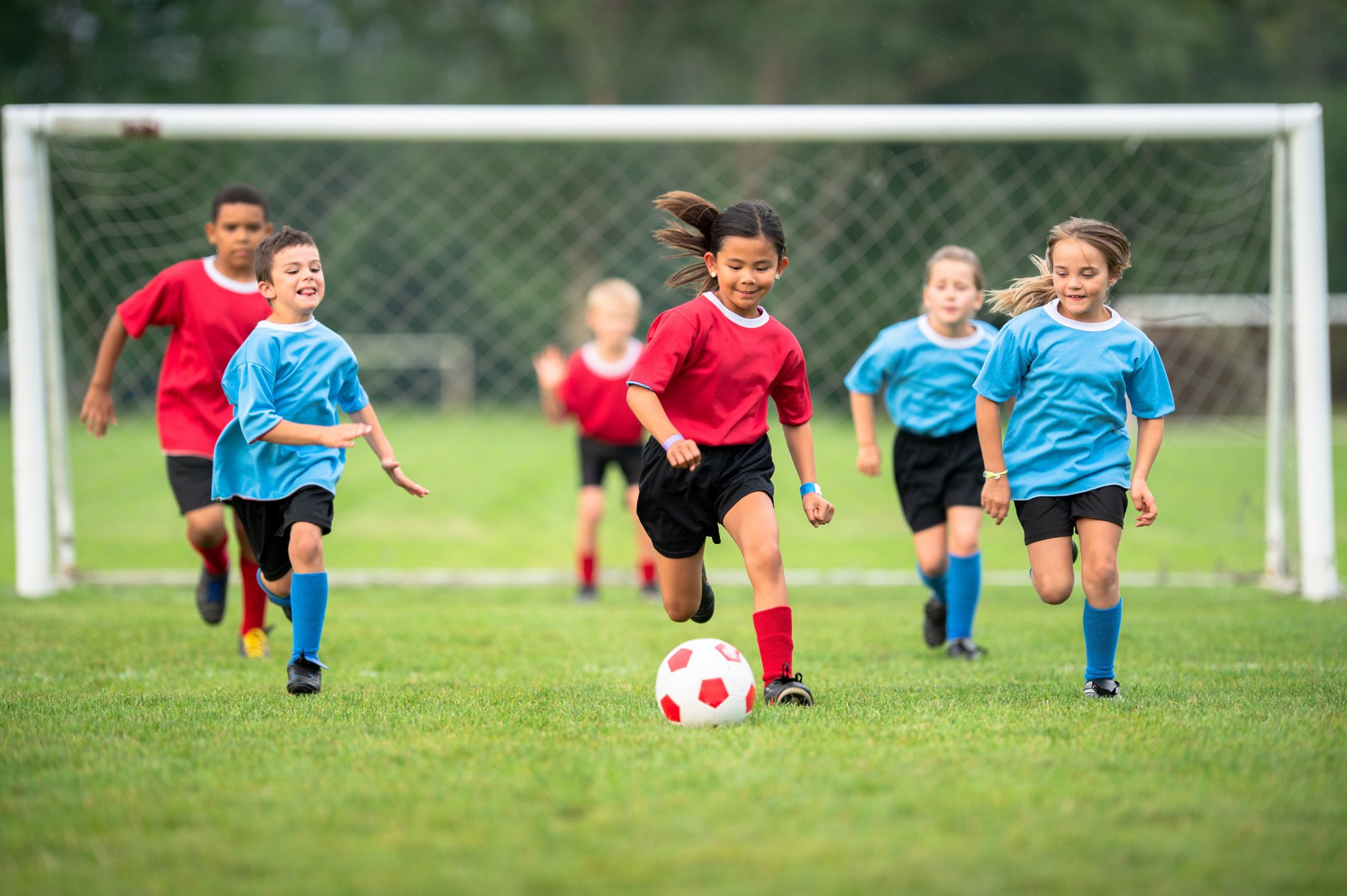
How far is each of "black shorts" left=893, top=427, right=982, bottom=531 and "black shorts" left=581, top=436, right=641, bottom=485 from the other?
2.23m

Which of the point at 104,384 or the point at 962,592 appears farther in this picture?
the point at 104,384

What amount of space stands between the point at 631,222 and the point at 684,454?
1691 centimetres

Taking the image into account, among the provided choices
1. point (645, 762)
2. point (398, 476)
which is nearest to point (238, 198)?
point (398, 476)

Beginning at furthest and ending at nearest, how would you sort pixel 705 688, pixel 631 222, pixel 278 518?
pixel 631 222, pixel 278 518, pixel 705 688

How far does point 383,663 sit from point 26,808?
7.36ft

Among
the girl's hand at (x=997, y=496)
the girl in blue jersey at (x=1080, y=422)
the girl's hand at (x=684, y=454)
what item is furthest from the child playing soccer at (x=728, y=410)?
the girl in blue jersey at (x=1080, y=422)

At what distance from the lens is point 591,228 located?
1933cm

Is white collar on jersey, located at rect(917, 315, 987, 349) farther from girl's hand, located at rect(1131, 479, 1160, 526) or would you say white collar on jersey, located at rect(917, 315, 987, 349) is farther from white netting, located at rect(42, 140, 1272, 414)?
white netting, located at rect(42, 140, 1272, 414)

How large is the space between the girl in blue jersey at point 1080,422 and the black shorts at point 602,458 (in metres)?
3.43

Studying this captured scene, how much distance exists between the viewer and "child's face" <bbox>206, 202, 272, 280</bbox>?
5133mm

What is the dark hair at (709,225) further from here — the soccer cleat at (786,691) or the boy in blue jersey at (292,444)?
the soccer cleat at (786,691)

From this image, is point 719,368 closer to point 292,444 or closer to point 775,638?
point 775,638

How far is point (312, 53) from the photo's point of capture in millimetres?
30891

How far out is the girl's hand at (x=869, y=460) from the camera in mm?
5168
